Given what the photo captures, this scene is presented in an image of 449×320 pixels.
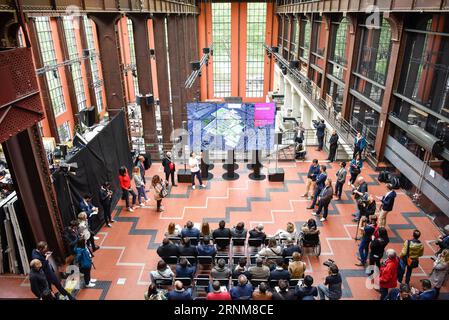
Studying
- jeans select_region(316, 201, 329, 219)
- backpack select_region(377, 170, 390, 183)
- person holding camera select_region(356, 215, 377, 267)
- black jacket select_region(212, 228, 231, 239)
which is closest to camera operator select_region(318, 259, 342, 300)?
person holding camera select_region(356, 215, 377, 267)

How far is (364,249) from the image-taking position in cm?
923

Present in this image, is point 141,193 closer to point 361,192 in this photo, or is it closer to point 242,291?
point 242,291

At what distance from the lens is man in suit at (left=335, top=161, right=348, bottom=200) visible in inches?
467

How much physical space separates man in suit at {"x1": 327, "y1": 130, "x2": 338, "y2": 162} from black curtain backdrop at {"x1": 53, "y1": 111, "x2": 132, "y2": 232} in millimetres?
9152

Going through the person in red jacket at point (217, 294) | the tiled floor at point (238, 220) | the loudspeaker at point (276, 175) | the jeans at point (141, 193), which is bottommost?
the tiled floor at point (238, 220)

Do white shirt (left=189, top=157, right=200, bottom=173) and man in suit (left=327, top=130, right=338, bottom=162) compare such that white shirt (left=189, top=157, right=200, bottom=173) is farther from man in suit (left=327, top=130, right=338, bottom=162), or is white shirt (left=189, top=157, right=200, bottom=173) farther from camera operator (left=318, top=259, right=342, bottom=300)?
camera operator (left=318, top=259, right=342, bottom=300)

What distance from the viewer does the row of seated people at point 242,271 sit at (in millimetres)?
7430

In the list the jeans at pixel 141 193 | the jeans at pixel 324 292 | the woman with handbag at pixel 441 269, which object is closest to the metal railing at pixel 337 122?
the woman with handbag at pixel 441 269

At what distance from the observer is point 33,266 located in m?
6.84

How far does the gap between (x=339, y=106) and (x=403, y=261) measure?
13.3 metres

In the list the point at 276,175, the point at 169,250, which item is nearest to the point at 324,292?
the point at 169,250

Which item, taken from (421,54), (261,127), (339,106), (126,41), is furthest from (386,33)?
(126,41)

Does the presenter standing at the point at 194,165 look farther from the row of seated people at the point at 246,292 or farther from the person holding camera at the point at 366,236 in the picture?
the row of seated people at the point at 246,292

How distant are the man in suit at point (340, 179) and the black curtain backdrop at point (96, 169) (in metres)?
8.27
